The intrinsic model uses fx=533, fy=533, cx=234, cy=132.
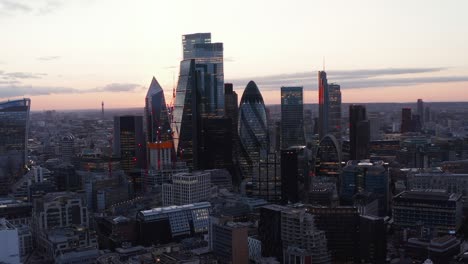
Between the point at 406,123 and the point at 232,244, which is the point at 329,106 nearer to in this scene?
the point at 406,123

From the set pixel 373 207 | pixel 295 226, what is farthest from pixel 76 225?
pixel 373 207

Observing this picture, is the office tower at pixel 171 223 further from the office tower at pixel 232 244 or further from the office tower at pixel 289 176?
the office tower at pixel 289 176

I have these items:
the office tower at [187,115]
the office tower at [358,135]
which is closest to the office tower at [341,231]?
the office tower at [187,115]

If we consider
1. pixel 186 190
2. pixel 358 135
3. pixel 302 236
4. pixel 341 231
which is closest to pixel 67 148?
pixel 186 190

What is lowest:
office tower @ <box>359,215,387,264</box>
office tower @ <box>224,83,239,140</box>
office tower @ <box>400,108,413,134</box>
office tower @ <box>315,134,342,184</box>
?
office tower @ <box>359,215,387,264</box>

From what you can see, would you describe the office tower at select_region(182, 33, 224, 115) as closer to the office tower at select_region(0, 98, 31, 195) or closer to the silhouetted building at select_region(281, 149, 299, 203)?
the office tower at select_region(0, 98, 31, 195)

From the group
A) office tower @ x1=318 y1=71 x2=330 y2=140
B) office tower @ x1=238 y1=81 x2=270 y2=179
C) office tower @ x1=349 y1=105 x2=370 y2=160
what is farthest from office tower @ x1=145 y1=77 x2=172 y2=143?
office tower @ x1=318 y1=71 x2=330 y2=140
